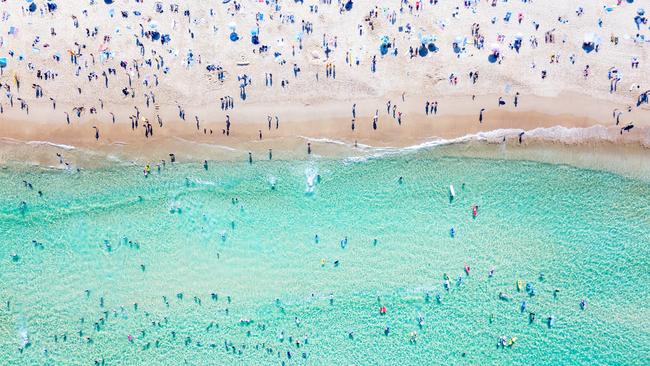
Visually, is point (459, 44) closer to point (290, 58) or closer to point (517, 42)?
point (517, 42)

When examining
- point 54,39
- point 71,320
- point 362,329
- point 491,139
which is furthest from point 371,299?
point 54,39

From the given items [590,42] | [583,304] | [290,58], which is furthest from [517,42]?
[583,304]

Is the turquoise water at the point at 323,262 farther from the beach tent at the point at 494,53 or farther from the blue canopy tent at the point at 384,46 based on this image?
the blue canopy tent at the point at 384,46

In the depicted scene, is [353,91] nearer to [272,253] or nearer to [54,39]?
[272,253]

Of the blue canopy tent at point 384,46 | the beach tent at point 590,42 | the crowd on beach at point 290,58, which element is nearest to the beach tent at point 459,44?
the crowd on beach at point 290,58

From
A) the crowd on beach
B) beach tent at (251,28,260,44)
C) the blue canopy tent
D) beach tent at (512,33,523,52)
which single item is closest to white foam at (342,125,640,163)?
the crowd on beach

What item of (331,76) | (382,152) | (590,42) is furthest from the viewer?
(382,152)

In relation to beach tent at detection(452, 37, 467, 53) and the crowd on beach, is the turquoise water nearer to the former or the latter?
the crowd on beach
